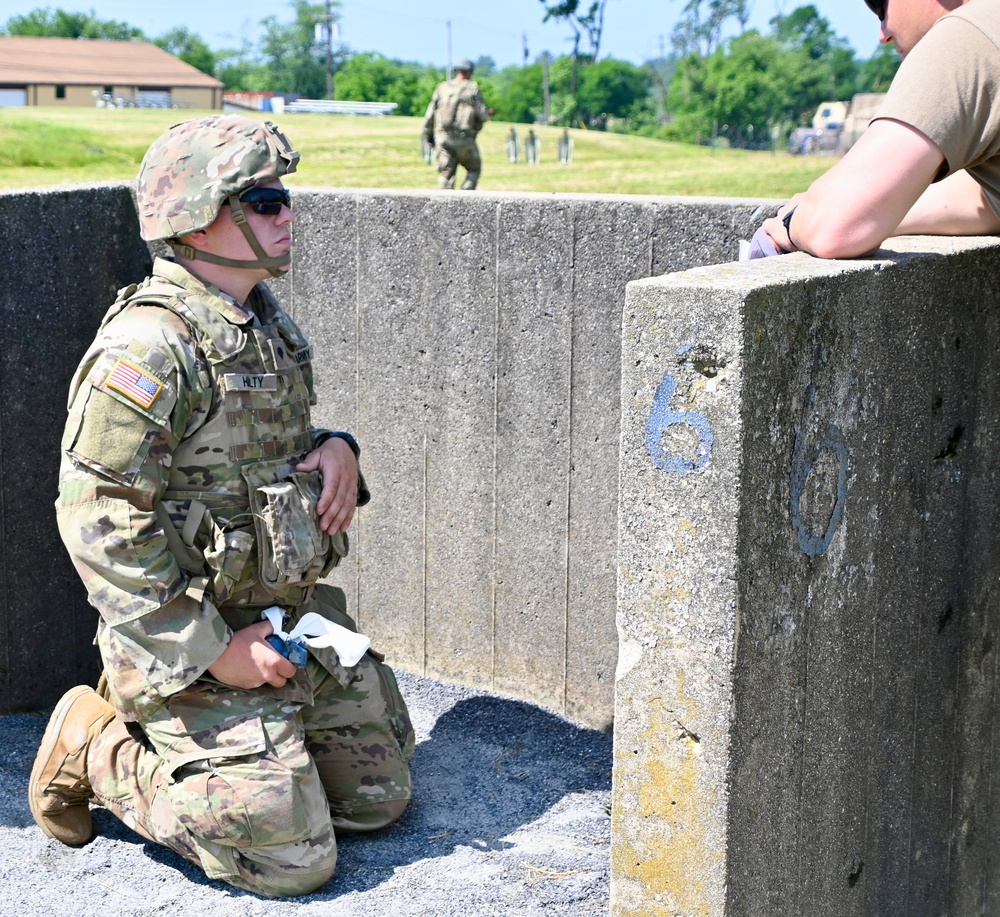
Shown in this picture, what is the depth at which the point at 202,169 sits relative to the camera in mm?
3646

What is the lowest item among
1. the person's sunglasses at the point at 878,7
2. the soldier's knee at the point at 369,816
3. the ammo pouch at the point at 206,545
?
the soldier's knee at the point at 369,816


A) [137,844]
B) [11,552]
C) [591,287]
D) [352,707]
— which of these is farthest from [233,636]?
[591,287]

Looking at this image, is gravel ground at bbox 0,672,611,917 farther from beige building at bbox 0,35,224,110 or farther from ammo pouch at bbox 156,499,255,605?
beige building at bbox 0,35,224,110

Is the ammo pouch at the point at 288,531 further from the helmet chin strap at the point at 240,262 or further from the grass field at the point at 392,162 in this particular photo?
the grass field at the point at 392,162

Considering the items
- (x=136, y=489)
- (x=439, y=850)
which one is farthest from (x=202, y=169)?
(x=439, y=850)

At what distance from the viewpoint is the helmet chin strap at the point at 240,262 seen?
12.0 feet

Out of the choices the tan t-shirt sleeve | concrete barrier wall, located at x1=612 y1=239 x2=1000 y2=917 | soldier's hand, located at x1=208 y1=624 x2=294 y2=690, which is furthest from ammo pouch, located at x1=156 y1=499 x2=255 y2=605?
the tan t-shirt sleeve

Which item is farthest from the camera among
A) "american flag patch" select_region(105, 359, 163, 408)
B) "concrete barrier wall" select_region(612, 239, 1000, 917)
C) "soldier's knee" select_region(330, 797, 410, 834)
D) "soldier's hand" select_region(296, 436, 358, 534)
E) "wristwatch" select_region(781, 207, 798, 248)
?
"soldier's knee" select_region(330, 797, 410, 834)

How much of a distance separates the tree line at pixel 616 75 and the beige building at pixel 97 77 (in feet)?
47.6

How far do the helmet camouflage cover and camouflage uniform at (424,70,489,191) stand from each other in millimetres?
16699

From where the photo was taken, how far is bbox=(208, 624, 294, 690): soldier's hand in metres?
3.63

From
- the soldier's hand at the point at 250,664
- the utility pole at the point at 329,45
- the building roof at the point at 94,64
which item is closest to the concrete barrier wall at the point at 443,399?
the soldier's hand at the point at 250,664

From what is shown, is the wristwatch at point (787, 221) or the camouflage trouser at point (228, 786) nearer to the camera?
the wristwatch at point (787, 221)

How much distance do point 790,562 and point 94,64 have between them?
9563 cm
